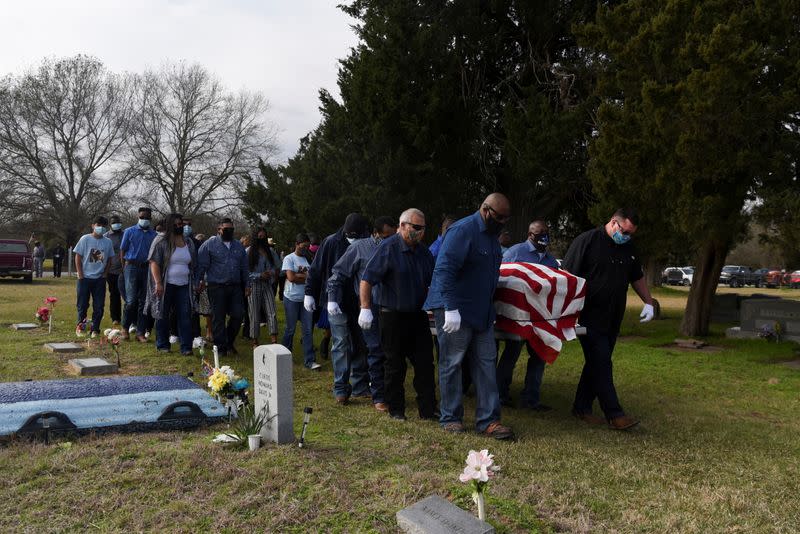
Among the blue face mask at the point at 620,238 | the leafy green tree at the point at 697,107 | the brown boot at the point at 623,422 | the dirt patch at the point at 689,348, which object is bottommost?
the dirt patch at the point at 689,348

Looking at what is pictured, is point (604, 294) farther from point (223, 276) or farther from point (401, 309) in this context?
point (223, 276)

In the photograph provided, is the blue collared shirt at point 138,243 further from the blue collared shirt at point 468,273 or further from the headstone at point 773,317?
the headstone at point 773,317

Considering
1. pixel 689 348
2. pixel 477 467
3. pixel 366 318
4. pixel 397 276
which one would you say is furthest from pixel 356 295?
pixel 689 348

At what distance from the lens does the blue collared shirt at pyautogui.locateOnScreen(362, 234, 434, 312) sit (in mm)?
5656

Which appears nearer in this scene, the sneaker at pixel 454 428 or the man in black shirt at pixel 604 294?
the sneaker at pixel 454 428

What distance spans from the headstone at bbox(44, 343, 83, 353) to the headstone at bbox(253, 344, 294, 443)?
16.8ft

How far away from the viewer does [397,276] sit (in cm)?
567

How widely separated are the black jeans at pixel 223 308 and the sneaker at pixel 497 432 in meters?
4.44

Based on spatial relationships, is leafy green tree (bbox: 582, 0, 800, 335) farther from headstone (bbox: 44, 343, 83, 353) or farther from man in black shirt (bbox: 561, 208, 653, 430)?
headstone (bbox: 44, 343, 83, 353)

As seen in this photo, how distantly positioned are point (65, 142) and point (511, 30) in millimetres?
29946

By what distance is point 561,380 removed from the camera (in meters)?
8.01

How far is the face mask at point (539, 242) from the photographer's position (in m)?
6.87

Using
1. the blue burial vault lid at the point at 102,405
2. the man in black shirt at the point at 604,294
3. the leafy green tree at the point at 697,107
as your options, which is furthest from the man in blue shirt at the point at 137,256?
the leafy green tree at the point at 697,107

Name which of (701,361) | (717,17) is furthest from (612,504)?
(717,17)
